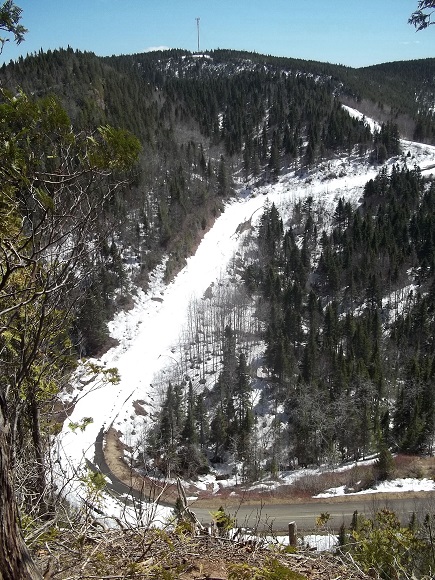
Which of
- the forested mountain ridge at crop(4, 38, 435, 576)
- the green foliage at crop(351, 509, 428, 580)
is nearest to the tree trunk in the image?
the forested mountain ridge at crop(4, 38, 435, 576)

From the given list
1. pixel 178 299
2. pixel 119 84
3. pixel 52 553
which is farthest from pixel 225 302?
pixel 119 84

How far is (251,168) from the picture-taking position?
292 feet

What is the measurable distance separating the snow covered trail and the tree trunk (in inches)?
682

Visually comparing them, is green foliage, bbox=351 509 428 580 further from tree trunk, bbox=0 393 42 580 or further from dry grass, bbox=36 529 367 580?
tree trunk, bbox=0 393 42 580

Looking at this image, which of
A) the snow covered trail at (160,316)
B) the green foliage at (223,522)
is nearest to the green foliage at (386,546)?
the green foliage at (223,522)

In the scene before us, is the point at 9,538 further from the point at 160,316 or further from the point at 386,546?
the point at 160,316

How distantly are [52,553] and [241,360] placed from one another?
39.6m

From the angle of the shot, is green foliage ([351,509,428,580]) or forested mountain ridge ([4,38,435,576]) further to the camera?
green foliage ([351,509,428,580])

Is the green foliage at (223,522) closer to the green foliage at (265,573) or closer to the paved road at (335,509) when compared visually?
the green foliage at (265,573)

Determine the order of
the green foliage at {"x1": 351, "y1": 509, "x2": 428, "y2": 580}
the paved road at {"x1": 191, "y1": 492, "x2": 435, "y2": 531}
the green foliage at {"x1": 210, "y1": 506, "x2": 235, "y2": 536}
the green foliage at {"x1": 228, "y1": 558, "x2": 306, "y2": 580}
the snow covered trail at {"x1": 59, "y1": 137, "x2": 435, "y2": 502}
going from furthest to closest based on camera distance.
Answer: the snow covered trail at {"x1": 59, "y1": 137, "x2": 435, "y2": 502}, the paved road at {"x1": 191, "y1": 492, "x2": 435, "y2": 531}, the green foliage at {"x1": 351, "y1": 509, "x2": 428, "y2": 580}, the green foliage at {"x1": 210, "y1": 506, "x2": 235, "y2": 536}, the green foliage at {"x1": 228, "y1": 558, "x2": 306, "y2": 580}

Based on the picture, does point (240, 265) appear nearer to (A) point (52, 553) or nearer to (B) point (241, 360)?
(B) point (241, 360)

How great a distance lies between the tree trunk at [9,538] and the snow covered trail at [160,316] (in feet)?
56.8

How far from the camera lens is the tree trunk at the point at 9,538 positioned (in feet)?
7.41

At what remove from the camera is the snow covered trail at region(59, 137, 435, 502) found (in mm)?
32812
